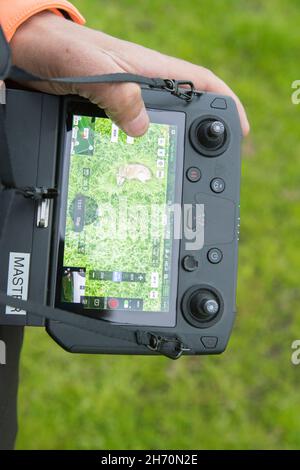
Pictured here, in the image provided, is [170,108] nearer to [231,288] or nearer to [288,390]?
[231,288]

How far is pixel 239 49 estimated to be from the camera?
195 cm

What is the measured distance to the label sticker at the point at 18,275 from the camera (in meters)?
1.00

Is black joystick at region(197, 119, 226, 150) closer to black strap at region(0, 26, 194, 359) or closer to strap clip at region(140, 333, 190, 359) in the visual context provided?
black strap at region(0, 26, 194, 359)

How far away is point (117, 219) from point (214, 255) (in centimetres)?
17

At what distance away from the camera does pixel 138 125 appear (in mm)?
993

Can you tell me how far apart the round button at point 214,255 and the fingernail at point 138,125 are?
0.23m

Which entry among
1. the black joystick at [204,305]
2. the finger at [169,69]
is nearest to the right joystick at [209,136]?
the finger at [169,69]

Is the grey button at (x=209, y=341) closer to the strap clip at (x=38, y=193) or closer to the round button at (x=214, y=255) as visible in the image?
the round button at (x=214, y=255)

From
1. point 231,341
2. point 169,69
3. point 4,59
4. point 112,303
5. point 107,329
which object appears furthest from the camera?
point 231,341

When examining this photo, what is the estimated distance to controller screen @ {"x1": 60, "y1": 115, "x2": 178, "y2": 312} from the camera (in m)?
1.03

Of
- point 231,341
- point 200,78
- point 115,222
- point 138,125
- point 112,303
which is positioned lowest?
point 231,341

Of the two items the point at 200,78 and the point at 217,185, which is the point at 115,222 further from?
the point at 200,78

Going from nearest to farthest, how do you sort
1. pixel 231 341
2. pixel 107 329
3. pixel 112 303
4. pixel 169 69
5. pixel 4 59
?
pixel 4 59
pixel 107 329
pixel 112 303
pixel 169 69
pixel 231 341

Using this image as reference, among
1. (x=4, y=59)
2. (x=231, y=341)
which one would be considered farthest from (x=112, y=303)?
(x=231, y=341)
